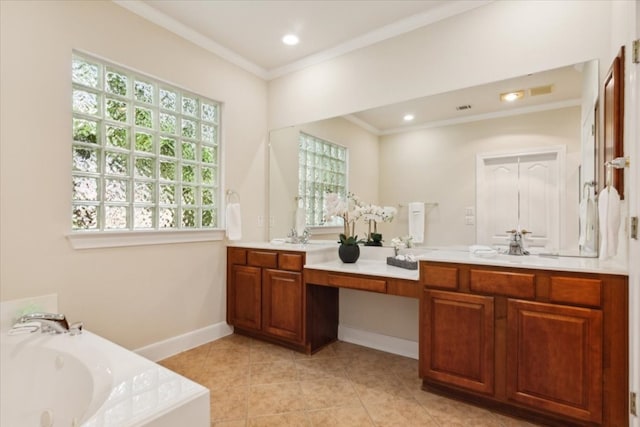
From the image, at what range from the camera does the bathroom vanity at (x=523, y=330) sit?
5.19ft

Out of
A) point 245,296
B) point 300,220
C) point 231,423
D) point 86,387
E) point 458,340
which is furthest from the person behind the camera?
point 300,220

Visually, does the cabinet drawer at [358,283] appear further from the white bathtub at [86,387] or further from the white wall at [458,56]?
the white wall at [458,56]

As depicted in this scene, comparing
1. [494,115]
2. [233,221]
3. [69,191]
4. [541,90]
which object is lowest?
[233,221]

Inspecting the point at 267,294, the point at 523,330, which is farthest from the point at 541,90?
the point at 267,294

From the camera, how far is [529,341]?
5.81ft

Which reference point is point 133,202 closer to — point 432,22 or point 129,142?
point 129,142

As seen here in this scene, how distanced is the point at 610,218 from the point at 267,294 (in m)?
2.41

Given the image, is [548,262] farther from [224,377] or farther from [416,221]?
[224,377]

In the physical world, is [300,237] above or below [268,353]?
above

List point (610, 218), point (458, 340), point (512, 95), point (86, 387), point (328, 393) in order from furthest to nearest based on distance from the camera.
Result: point (512, 95)
point (328, 393)
point (458, 340)
point (610, 218)
point (86, 387)

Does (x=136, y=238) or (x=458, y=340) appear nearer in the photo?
(x=458, y=340)

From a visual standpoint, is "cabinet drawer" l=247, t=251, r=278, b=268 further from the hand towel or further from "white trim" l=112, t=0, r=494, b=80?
"white trim" l=112, t=0, r=494, b=80

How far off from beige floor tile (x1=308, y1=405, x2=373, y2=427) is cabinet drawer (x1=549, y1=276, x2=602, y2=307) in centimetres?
123

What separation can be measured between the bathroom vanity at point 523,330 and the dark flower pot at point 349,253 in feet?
0.87
